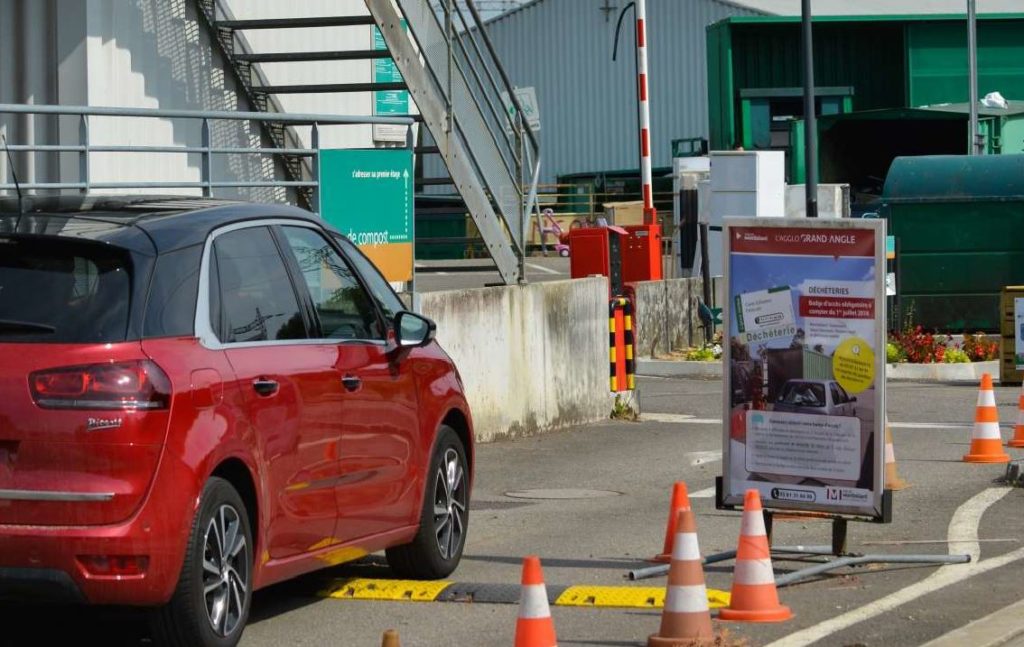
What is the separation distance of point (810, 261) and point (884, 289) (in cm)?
43

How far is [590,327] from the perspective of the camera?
58.6 feet

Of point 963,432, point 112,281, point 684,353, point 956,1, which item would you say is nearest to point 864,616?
point 112,281

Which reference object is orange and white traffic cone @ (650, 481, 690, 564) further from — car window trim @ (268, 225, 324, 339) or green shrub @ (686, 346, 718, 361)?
green shrub @ (686, 346, 718, 361)

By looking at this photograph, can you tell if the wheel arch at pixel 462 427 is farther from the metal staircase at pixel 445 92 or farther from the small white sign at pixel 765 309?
the metal staircase at pixel 445 92

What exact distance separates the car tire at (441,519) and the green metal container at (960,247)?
18.1m

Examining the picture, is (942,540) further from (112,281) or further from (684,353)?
(684,353)

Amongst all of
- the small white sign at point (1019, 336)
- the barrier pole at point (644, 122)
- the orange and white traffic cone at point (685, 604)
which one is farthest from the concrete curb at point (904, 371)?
A: the orange and white traffic cone at point (685, 604)

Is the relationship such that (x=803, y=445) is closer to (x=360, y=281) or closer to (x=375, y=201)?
(x=360, y=281)

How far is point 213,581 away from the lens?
698 centimetres

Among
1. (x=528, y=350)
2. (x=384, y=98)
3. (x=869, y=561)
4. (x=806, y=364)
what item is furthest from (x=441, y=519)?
(x=384, y=98)

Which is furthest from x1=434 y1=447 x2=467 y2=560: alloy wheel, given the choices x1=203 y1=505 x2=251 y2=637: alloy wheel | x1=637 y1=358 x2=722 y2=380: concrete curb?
x1=637 y1=358 x2=722 y2=380: concrete curb

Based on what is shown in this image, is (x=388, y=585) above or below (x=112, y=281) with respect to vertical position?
below

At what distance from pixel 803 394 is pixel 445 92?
825cm

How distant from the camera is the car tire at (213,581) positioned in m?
6.74
